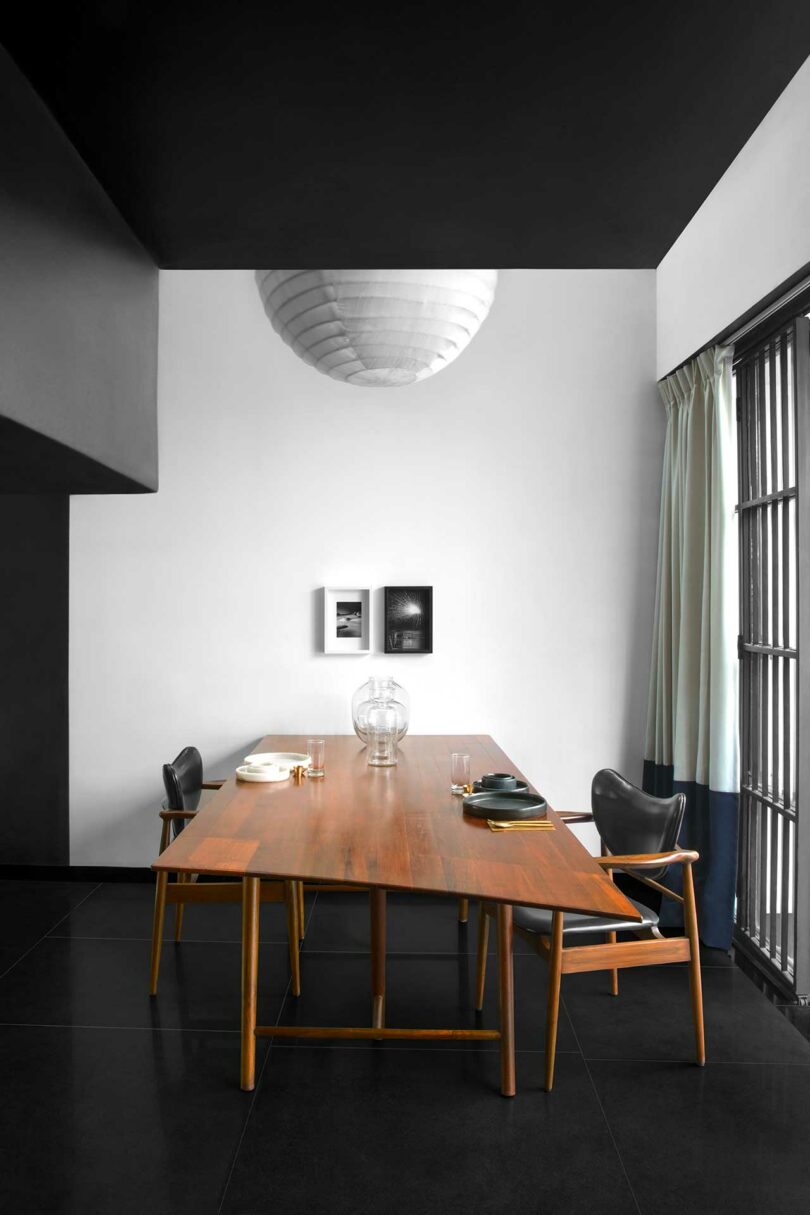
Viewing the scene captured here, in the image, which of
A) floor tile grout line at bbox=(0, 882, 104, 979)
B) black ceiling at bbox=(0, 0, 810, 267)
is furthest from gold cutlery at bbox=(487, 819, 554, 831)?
black ceiling at bbox=(0, 0, 810, 267)

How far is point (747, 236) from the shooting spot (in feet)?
11.4

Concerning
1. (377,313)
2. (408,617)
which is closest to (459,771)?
(408,617)

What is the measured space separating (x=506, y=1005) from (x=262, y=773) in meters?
1.31

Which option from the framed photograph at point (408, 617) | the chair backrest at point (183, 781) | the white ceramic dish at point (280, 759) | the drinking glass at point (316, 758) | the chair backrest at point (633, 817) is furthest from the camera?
the framed photograph at point (408, 617)

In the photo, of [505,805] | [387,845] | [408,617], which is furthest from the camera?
[408,617]

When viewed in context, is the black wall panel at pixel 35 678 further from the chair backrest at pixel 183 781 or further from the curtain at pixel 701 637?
the curtain at pixel 701 637

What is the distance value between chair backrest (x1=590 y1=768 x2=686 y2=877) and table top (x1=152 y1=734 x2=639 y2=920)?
1.23ft

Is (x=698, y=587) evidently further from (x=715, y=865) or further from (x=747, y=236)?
(x=747, y=236)

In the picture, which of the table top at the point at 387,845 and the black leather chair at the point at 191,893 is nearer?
the table top at the point at 387,845

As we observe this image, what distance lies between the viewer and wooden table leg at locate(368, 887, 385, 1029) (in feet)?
10.1

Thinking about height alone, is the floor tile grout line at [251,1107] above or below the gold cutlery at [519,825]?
below

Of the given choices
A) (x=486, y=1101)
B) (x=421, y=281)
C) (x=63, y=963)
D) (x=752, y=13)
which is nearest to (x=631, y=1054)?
(x=486, y=1101)

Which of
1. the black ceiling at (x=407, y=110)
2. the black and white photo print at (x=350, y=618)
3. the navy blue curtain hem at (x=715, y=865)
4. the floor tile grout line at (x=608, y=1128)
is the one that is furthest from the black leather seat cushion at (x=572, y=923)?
the black ceiling at (x=407, y=110)

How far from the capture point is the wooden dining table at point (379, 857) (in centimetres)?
234
